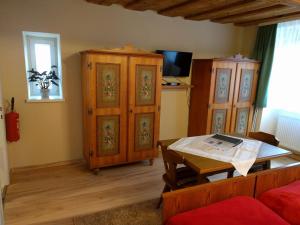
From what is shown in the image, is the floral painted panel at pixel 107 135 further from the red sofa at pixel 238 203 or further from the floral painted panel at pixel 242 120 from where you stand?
the floral painted panel at pixel 242 120

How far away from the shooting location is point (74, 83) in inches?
126

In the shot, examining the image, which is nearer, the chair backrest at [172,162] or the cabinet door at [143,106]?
the chair backrest at [172,162]

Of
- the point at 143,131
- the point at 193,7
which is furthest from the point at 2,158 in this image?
the point at 193,7

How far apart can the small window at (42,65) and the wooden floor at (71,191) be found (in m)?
1.08

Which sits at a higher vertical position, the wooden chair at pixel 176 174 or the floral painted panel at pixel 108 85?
the floral painted panel at pixel 108 85

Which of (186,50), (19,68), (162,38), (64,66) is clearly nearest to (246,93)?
(186,50)

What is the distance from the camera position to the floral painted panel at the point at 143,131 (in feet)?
10.5

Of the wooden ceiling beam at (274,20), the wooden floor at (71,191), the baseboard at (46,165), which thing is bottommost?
the wooden floor at (71,191)

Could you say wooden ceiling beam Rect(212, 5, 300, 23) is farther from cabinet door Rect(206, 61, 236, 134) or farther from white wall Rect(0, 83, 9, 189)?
white wall Rect(0, 83, 9, 189)

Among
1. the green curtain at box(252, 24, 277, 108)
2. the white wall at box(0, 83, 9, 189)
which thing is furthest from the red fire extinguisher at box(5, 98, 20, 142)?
the green curtain at box(252, 24, 277, 108)

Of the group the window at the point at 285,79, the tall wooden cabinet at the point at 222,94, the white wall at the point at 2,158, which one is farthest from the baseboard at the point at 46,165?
the window at the point at 285,79

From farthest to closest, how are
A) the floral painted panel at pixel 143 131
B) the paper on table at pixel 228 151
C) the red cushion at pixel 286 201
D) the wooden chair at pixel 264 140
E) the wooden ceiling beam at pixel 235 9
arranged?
the floral painted panel at pixel 143 131
the wooden ceiling beam at pixel 235 9
the wooden chair at pixel 264 140
the paper on table at pixel 228 151
the red cushion at pixel 286 201

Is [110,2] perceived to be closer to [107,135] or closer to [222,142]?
[107,135]

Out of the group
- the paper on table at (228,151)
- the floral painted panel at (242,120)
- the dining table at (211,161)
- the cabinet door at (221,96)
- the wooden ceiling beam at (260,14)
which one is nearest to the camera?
the dining table at (211,161)
